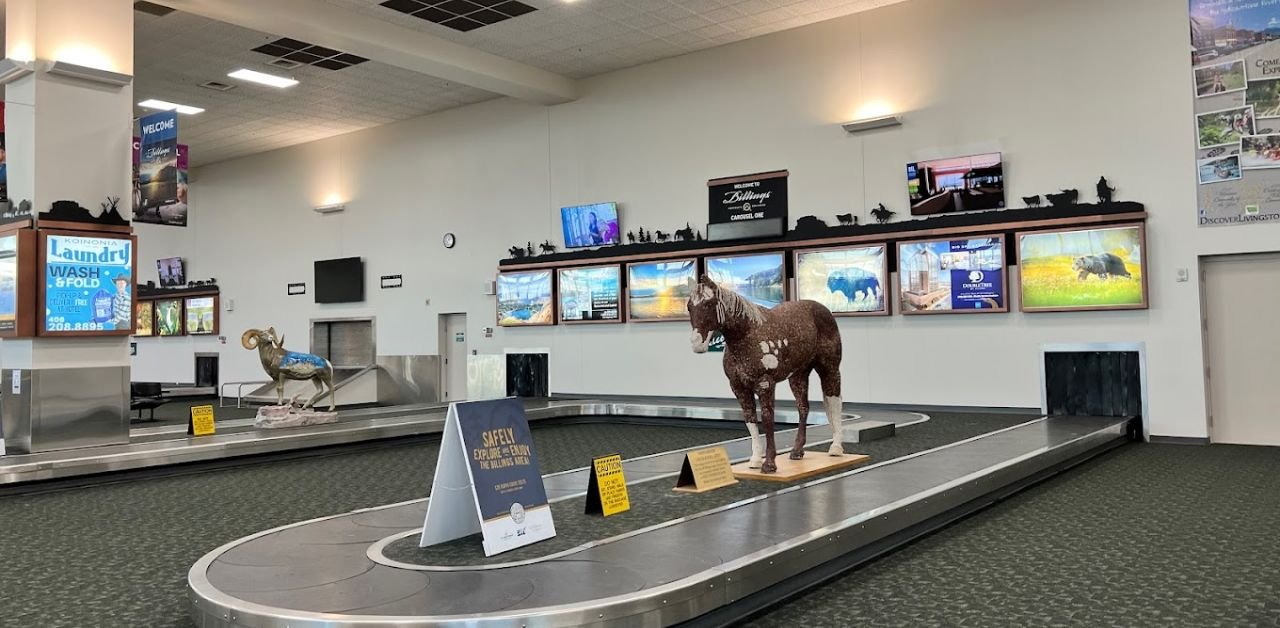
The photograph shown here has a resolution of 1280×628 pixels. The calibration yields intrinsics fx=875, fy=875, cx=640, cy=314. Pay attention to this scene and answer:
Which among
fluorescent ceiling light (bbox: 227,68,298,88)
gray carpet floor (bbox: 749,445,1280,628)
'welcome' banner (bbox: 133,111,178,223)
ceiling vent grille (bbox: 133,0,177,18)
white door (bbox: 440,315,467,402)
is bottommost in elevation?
gray carpet floor (bbox: 749,445,1280,628)

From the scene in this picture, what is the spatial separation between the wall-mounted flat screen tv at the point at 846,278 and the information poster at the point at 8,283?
919 cm

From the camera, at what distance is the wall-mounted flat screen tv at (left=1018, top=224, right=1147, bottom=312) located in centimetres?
1030

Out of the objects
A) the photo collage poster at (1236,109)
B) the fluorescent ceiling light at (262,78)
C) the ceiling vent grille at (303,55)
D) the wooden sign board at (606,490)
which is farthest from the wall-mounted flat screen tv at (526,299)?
the wooden sign board at (606,490)

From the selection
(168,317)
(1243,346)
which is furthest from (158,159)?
(1243,346)

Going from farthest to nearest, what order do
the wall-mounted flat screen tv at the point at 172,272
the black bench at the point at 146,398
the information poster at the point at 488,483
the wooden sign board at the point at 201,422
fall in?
the wall-mounted flat screen tv at the point at 172,272, the black bench at the point at 146,398, the wooden sign board at the point at 201,422, the information poster at the point at 488,483

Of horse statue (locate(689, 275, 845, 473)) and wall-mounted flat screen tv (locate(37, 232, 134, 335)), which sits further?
wall-mounted flat screen tv (locate(37, 232, 134, 335))

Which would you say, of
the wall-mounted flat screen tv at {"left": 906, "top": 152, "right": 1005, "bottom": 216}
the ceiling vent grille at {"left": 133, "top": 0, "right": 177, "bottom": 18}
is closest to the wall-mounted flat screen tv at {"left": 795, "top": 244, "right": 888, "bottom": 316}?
the wall-mounted flat screen tv at {"left": 906, "top": 152, "right": 1005, "bottom": 216}

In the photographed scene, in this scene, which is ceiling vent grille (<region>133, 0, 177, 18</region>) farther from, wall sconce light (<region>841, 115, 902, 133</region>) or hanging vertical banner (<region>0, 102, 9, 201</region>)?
wall sconce light (<region>841, 115, 902, 133</region>)

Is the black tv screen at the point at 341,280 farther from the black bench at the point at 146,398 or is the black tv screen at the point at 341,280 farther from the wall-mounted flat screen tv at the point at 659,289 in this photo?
the wall-mounted flat screen tv at the point at 659,289

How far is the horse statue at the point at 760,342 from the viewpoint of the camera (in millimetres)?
5613

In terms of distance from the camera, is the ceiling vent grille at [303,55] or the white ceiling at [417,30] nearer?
the white ceiling at [417,30]

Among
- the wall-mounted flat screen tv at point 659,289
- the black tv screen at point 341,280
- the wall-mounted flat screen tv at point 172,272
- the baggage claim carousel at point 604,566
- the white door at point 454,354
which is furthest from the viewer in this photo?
the wall-mounted flat screen tv at point 172,272

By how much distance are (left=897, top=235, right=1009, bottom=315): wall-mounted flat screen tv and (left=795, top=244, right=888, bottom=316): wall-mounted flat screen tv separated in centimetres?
29

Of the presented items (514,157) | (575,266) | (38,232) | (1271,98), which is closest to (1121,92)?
(1271,98)
